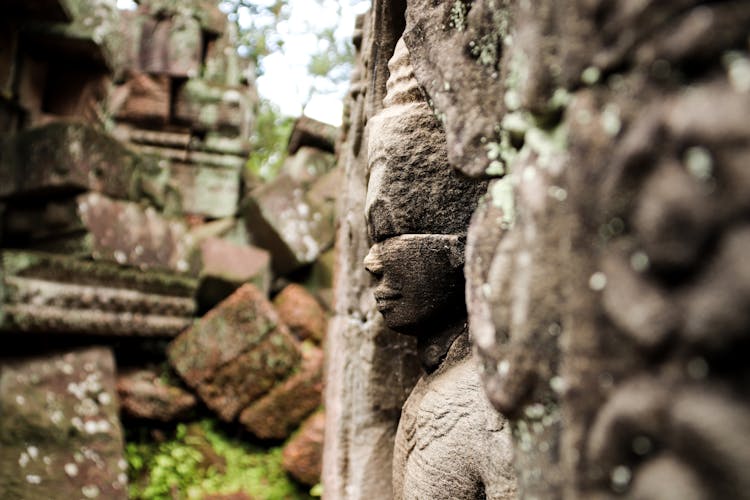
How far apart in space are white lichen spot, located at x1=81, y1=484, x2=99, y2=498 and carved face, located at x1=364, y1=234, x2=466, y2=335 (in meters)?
2.16

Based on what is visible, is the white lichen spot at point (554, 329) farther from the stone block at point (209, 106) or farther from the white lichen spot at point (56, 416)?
the stone block at point (209, 106)

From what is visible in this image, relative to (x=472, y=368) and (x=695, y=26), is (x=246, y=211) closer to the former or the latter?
(x=472, y=368)

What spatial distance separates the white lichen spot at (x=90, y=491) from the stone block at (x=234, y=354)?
85cm

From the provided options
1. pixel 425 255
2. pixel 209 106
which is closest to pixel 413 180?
pixel 425 255

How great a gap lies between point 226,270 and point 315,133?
1.61m

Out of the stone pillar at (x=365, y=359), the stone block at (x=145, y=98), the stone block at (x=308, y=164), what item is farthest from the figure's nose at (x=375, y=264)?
the stone block at (x=145, y=98)

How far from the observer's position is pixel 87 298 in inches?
122

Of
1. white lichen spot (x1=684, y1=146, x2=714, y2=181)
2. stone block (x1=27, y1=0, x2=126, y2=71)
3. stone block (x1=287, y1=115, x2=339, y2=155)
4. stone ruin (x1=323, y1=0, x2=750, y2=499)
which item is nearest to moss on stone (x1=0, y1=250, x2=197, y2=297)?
stone block (x1=27, y1=0, x2=126, y2=71)

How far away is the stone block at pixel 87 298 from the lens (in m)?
2.87

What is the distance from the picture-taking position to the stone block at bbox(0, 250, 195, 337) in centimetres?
287

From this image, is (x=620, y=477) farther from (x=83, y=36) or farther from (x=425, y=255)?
(x=83, y=36)

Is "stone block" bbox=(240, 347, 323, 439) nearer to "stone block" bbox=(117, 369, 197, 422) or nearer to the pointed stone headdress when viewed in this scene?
"stone block" bbox=(117, 369, 197, 422)

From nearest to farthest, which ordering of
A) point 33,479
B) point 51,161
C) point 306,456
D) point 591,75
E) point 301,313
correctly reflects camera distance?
1. point 591,75
2. point 33,479
3. point 51,161
4. point 306,456
5. point 301,313

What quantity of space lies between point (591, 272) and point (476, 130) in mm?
329
